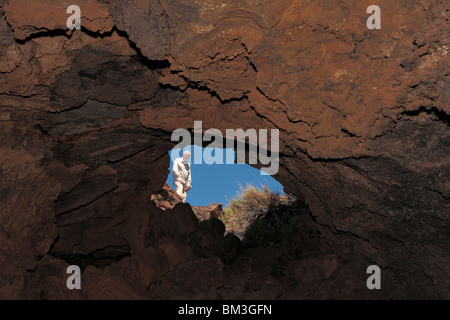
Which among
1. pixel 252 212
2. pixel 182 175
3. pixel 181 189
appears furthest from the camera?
pixel 182 175

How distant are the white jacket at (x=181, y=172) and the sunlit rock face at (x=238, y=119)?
37.6 ft

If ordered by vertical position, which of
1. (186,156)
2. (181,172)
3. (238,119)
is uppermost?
(186,156)

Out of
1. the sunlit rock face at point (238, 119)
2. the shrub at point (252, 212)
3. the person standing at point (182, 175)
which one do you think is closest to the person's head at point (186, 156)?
the person standing at point (182, 175)

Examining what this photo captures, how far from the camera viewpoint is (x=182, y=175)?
17359 millimetres

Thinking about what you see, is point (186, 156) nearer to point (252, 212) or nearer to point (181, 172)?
point (181, 172)

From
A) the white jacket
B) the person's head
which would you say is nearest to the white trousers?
the white jacket

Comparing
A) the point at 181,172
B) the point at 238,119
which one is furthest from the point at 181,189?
the point at 238,119

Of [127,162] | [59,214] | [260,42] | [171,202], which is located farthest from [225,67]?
[171,202]

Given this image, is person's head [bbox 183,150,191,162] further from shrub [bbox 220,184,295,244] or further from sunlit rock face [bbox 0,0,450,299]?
sunlit rock face [bbox 0,0,450,299]

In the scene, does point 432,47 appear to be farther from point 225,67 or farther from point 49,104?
point 49,104

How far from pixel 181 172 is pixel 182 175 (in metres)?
0.16

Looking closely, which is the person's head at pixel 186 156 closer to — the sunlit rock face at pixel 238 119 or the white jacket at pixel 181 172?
the white jacket at pixel 181 172

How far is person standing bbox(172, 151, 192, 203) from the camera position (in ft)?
55.6

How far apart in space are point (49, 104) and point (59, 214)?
2.10m
